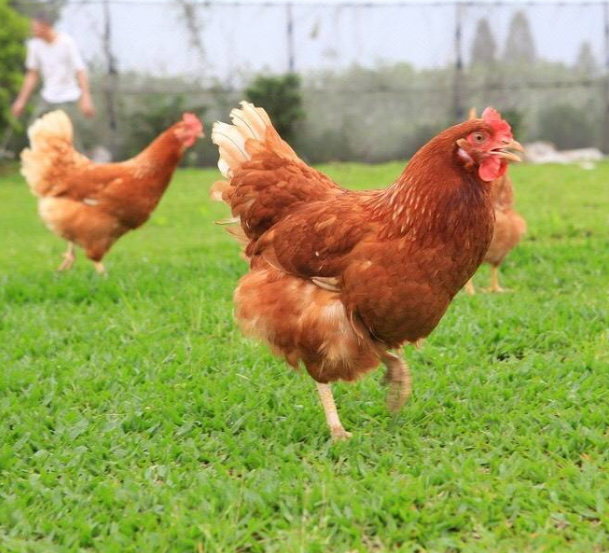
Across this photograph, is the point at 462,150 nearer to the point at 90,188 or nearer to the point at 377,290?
the point at 377,290

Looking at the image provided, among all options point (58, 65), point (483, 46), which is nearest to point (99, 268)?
point (58, 65)

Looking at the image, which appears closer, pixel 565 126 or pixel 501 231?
pixel 501 231

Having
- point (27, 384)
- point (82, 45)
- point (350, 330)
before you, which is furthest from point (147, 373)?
point (82, 45)

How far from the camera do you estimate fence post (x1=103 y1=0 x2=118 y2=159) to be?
17.0 metres

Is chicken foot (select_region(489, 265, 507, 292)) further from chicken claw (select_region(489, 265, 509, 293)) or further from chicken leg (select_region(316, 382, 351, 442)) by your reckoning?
chicken leg (select_region(316, 382, 351, 442))

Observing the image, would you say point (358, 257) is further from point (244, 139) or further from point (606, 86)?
point (606, 86)

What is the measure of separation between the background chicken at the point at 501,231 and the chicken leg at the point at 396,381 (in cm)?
261

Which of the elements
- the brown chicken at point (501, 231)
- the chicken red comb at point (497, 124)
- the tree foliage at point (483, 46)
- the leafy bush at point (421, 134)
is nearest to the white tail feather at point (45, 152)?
the brown chicken at point (501, 231)

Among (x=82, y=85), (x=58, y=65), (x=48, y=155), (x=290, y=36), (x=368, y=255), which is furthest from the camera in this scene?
(x=290, y=36)

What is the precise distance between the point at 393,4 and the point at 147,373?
52.5ft

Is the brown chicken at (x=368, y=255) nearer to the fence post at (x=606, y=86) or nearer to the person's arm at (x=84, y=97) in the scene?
the person's arm at (x=84, y=97)

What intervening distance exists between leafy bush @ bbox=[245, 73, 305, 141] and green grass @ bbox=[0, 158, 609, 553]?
12034 millimetres

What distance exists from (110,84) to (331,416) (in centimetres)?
1499

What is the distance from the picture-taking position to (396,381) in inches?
145
